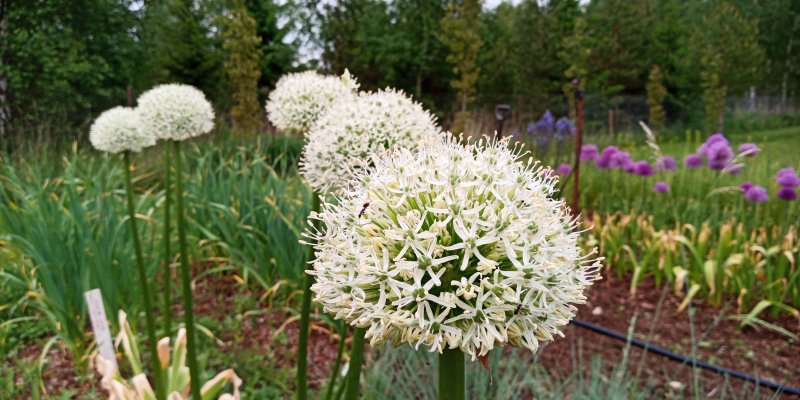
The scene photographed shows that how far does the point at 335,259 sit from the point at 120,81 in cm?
1377

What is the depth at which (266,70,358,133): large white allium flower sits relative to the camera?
2.15m

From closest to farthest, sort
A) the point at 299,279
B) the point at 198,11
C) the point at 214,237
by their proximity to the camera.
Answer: the point at 299,279 → the point at 214,237 → the point at 198,11

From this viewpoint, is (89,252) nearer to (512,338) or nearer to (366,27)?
(512,338)

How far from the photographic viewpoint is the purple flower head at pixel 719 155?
17.0ft

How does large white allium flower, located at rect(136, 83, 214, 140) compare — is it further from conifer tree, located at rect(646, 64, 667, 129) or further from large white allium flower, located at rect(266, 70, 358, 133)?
conifer tree, located at rect(646, 64, 667, 129)

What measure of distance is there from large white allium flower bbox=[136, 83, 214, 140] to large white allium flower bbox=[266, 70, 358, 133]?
545 mm

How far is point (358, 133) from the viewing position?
5.65 ft

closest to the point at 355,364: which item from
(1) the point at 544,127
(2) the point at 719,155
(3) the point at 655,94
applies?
(2) the point at 719,155

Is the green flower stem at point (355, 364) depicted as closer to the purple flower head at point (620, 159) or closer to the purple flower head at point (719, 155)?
the purple flower head at point (620, 159)

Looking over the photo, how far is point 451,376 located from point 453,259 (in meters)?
0.19

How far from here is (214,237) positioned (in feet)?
14.5

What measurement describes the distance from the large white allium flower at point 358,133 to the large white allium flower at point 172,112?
40.4 inches

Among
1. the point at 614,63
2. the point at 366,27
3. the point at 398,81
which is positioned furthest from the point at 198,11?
the point at 614,63

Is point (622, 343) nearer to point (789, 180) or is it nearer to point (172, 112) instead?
point (789, 180)
